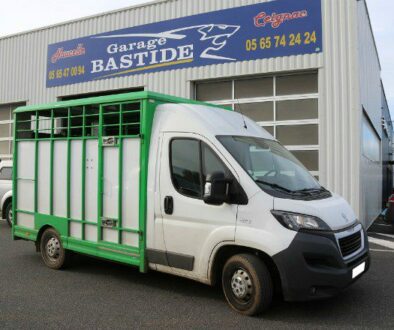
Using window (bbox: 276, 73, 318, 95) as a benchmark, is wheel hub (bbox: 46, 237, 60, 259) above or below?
below

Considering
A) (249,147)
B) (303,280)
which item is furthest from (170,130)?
(303,280)

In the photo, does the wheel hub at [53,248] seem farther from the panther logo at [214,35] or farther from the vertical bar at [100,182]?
the panther logo at [214,35]

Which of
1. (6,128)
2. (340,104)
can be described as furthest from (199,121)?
(6,128)

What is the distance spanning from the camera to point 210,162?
15.4 ft

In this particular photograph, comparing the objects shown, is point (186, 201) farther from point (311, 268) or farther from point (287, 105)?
point (287, 105)

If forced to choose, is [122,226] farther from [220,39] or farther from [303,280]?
[220,39]

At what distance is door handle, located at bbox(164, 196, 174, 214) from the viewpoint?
487 centimetres

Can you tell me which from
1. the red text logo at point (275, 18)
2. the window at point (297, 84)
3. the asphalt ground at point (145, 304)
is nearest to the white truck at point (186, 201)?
Answer: the asphalt ground at point (145, 304)

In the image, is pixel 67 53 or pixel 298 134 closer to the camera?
pixel 298 134

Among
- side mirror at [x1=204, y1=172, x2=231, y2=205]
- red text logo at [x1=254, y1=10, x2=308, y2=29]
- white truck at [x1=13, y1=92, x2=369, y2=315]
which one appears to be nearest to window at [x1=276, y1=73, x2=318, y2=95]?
red text logo at [x1=254, y1=10, x2=308, y2=29]

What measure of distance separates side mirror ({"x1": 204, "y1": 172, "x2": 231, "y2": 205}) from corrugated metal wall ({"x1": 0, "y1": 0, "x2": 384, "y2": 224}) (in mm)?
6610

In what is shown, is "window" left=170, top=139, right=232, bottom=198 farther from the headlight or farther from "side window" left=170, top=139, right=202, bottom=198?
the headlight

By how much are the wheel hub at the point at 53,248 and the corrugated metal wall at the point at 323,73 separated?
6752 mm

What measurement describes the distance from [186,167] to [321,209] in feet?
5.07
